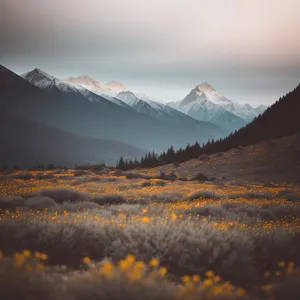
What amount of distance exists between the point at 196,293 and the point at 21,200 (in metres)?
9.88

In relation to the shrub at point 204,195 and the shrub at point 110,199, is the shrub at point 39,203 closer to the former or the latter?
the shrub at point 110,199

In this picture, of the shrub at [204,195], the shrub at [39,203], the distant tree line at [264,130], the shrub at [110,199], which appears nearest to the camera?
the shrub at [39,203]

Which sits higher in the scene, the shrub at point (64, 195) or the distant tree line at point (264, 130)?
the distant tree line at point (264, 130)

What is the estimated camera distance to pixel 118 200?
1321 centimetres

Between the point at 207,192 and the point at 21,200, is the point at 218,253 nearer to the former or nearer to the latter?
the point at 21,200

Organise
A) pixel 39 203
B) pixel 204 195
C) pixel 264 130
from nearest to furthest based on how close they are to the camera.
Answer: pixel 39 203, pixel 204 195, pixel 264 130

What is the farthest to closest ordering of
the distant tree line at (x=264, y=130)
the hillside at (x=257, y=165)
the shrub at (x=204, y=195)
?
the distant tree line at (x=264, y=130), the hillside at (x=257, y=165), the shrub at (x=204, y=195)

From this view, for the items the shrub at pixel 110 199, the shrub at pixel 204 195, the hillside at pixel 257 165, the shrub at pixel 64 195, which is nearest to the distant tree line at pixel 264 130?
the hillside at pixel 257 165

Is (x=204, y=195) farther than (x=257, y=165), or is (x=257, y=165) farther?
(x=257, y=165)

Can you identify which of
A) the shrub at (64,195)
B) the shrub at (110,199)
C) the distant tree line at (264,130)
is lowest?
the shrub at (110,199)

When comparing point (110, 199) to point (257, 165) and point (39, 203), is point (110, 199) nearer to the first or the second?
point (39, 203)

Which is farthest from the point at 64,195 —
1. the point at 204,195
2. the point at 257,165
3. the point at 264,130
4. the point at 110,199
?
the point at 264,130

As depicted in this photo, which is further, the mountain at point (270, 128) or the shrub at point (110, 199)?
the mountain at point (270, 128)


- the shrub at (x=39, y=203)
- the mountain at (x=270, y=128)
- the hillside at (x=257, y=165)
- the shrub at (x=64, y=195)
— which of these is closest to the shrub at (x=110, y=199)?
the shrub at (x=64, y=195)
